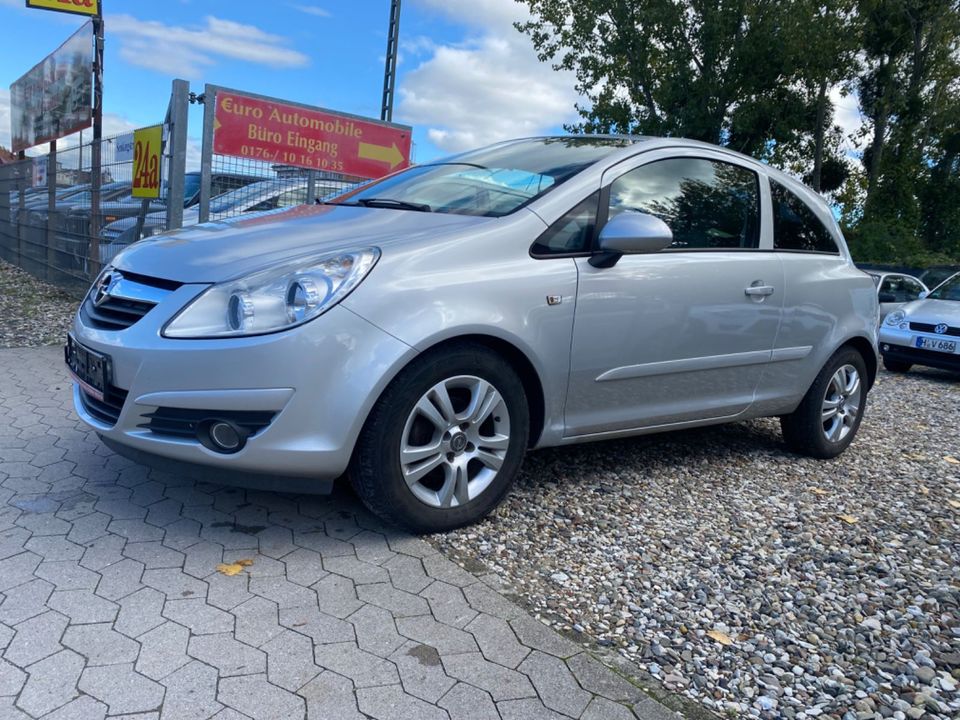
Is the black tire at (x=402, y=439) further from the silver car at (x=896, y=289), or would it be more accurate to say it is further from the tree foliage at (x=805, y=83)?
the tree foliage at (x=805, y=83)

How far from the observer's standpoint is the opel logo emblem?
326cm

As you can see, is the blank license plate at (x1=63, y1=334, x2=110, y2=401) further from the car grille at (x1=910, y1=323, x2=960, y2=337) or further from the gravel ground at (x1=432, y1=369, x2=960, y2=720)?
the car grille at (x1=910, y1=323, x2=960, y2=337)

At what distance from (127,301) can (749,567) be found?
2.67m

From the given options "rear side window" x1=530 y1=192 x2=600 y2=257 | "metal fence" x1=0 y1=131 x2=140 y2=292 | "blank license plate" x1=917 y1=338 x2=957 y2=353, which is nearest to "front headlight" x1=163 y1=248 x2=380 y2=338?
"rear side window" x1=530 y1=192 x2=600 y2=257

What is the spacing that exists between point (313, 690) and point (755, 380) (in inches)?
117

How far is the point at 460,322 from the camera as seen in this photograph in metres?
3.01

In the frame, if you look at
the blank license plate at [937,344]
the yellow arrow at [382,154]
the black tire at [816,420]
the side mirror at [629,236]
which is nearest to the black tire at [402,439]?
the side mirror at [629,236]

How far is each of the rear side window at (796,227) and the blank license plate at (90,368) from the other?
133 inches

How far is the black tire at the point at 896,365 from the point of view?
10232 millimetres

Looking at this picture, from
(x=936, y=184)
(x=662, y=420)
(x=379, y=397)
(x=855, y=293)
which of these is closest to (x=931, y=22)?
(x=936, y=184)

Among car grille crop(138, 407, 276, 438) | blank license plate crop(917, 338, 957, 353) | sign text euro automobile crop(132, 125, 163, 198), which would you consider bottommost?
car grille crop(138, 407, 276, 438)

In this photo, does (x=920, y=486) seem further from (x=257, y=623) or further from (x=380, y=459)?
(x=257, y=623)

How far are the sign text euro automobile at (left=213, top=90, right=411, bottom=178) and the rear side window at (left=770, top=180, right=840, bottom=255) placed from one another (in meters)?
5.30

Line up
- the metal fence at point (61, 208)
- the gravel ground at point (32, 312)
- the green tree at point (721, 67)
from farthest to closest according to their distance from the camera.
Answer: the green tree at point (721, 67)
the metal fence at point (61, 208)
the gravel ground at point (32, 312)
